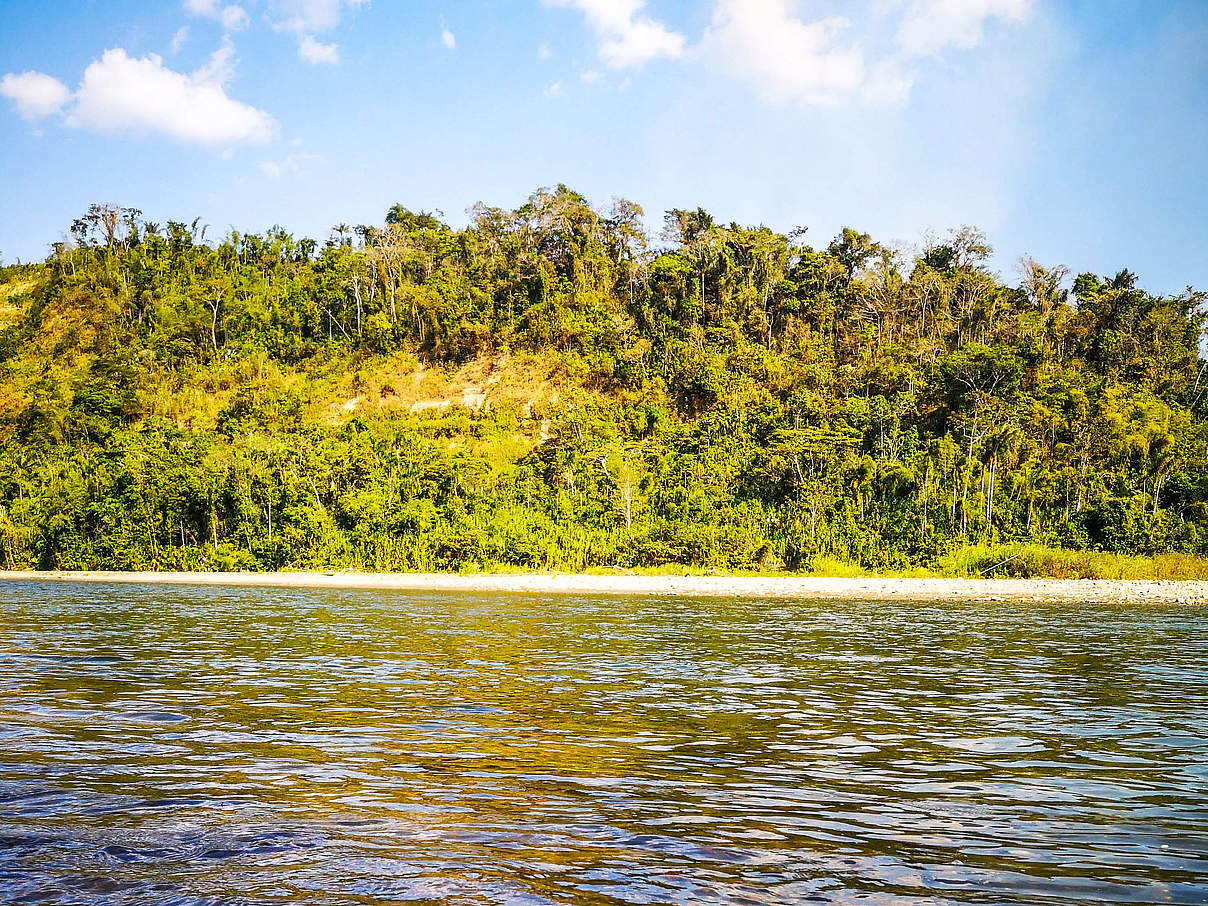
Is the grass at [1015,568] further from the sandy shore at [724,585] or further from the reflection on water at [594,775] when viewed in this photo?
the reflection on water at [594,775]

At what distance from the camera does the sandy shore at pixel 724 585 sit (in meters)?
37.1

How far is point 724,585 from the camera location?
131 feet

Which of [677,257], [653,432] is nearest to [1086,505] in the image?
[653,432]

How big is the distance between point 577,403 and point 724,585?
2686cm

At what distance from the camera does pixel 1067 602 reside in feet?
116

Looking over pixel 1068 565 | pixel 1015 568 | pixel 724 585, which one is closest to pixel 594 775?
pixel 724 585

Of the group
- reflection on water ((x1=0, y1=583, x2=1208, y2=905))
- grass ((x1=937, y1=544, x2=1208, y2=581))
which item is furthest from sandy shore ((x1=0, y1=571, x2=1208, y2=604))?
reflection on water ((x1=0, y1=583, x2=1208, y2=905))

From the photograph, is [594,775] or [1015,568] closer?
[594,775]

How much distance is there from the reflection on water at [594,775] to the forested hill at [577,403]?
104 ft

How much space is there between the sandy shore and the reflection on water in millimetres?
19772

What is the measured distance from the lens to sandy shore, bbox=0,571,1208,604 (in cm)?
3706

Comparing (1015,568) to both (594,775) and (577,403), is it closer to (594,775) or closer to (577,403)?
(577,403)

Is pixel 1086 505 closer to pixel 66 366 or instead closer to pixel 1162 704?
pixel 1162 704

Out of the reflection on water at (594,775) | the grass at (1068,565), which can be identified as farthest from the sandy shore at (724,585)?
the reflection on water at (594,775)
